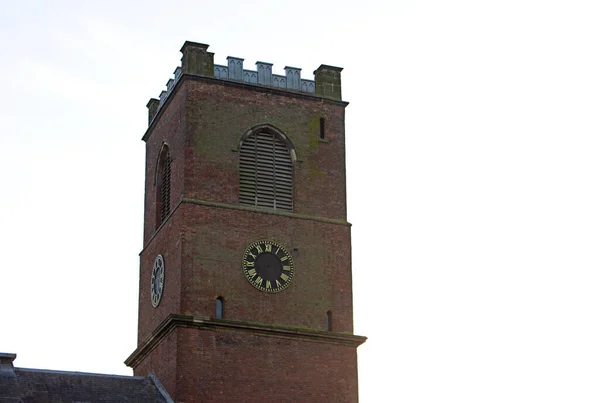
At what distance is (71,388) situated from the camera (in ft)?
153

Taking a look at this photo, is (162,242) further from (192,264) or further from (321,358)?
(321,358)

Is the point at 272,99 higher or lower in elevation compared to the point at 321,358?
higher

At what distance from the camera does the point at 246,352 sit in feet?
159

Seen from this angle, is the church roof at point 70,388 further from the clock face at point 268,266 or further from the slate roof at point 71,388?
the clock face at point 268,266

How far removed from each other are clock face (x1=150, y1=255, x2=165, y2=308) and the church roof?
13.7 ft

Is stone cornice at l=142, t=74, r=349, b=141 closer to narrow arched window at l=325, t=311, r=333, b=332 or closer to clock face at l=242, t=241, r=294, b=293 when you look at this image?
clock face at l=242, t=241, r=294, b=293

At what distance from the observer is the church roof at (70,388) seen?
1790 inches

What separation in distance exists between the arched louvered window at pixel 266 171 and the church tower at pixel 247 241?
5cm

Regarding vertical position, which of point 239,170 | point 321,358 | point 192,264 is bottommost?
point 321,358

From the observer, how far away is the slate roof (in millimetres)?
45469

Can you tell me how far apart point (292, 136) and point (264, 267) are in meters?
5.45

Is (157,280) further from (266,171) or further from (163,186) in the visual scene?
(266,171)

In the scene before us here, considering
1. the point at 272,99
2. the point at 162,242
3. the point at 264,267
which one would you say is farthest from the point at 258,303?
the point at 272,99

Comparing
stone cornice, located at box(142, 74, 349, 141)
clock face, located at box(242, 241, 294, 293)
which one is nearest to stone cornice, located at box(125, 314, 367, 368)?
clock face, located at box(242, 241, 294, 293)
